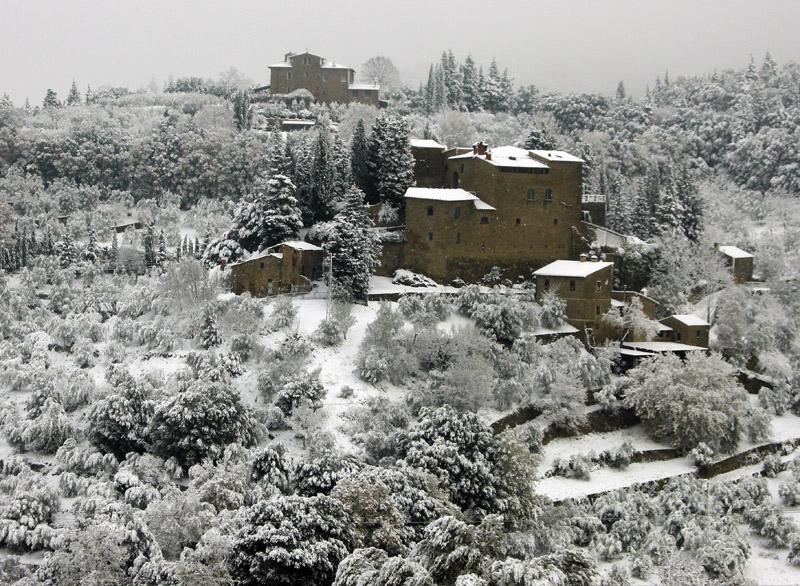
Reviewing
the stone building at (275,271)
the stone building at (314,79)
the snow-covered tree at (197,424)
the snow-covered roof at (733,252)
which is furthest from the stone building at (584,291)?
the stone building at (314,79)

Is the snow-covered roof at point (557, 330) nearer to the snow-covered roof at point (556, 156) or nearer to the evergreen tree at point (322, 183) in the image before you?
the snow-covered roof at point (556, 156)

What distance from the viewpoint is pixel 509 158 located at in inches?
1845

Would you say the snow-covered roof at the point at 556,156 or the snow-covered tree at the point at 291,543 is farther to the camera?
the snow-covered roof at the point at 556,156

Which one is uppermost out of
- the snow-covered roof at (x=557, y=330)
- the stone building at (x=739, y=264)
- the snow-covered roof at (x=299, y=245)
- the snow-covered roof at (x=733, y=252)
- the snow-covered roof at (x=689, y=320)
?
the snow-covered roof at (x=299, y=245)

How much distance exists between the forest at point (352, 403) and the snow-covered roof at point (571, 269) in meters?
1.50

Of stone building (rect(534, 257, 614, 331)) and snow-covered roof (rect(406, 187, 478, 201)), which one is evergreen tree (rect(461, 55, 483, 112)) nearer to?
snow-covered roof (rect(406, 187, 478, 201))

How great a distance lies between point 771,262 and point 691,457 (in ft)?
71.3

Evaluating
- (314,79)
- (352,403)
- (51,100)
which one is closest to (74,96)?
(51,100)

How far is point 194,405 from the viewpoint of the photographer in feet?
102

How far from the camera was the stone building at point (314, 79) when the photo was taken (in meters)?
77.4

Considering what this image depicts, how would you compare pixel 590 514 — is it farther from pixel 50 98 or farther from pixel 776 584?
pixel 50 98

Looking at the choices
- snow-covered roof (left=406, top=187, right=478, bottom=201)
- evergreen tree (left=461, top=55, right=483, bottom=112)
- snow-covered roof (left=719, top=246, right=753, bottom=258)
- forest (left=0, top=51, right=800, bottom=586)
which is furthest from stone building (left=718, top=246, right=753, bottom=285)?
evergreen tree (left=461, top=55, right=483, bottom=112)

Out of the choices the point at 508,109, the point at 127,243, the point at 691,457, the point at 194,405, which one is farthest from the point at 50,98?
the point at 691,457

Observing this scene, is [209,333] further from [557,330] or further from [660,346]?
[660,346]
